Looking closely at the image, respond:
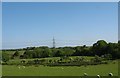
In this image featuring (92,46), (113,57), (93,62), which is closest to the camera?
(93,62)

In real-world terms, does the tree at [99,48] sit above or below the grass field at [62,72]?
above

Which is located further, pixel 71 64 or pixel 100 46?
pixel 100 46

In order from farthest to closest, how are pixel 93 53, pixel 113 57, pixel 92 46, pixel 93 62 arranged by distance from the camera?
pixel 92 46, pixel 93 53, pixel 113 57, pixel 93 62

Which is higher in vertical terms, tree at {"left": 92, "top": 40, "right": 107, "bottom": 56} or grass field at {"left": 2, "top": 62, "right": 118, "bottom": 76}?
tree at {"left": 92, "top": 40, "right": 107, "bottom": 56}

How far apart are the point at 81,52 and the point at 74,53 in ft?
13.2

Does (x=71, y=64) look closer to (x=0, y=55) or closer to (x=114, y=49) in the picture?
(x=114, y=49)

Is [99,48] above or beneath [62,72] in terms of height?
above

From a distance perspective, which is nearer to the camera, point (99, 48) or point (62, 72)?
point (62, 72)

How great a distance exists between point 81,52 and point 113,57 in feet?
56.2

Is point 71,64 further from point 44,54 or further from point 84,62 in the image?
point 44,54

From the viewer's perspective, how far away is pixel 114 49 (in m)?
73.8

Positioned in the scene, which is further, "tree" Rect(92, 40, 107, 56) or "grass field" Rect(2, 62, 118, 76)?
"tree" Rect(92, 40, 107, 56)

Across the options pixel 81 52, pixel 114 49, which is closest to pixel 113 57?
pixel 114 49

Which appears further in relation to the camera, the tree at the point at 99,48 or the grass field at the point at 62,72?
the tree at the point at 99,48
